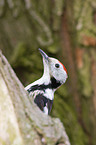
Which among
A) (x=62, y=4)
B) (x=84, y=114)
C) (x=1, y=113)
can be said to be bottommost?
(x=84, y=114)

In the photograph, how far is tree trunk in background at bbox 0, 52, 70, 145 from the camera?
1296 mm

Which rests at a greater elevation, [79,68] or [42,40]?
[42,40]

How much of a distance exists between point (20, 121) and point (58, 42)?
10.2ft

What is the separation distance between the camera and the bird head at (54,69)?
275 cm

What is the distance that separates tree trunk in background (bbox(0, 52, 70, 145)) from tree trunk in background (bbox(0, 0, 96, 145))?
2.59 metres

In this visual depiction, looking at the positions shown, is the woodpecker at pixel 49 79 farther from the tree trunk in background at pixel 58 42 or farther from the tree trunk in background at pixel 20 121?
the tree trunk in background at pixel 58 42

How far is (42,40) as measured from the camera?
13.6ft

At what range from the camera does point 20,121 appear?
4.31ft

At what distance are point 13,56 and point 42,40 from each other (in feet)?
1.83

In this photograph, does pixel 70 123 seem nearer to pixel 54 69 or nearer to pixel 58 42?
pixel 58 42

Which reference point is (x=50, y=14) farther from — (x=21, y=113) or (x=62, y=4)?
(x=21, y=113)

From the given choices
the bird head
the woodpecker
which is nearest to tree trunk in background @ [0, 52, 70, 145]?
the woodpecker

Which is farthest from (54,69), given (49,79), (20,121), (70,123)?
(70,123)

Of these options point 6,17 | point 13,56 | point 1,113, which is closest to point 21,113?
point 1,113
